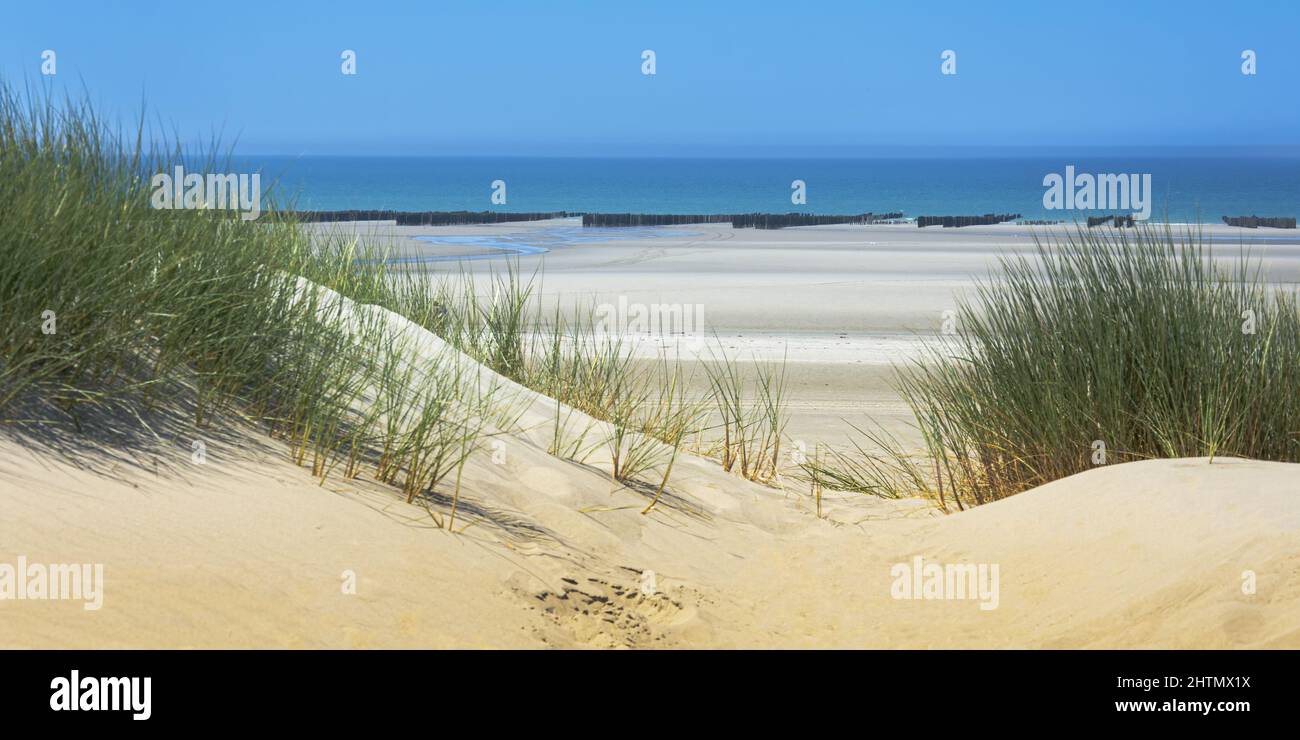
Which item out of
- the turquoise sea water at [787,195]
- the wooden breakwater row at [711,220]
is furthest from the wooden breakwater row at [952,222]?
the turquoise sea water at [787,195]

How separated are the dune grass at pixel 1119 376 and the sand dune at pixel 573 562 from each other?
1.79ft

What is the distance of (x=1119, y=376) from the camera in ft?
19.3

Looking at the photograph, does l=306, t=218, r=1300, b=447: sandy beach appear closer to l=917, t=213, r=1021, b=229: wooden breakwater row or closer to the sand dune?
l=917, t=213, r=1021, b=229: wooden breakwater row

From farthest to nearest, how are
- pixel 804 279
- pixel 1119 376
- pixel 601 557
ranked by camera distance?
1. pixel 804 279
2. pixel 1119 376
3. pixel 601 557

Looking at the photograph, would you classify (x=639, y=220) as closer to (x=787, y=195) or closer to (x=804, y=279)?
(x=804, y=279)

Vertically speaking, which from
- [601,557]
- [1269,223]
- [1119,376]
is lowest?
[601,557]

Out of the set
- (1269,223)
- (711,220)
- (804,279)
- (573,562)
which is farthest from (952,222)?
(573,562)

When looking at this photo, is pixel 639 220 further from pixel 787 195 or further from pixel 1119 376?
pixel 787 195

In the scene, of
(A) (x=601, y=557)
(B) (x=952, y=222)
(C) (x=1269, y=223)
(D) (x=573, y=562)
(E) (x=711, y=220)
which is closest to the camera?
(D) (x=573, y=562)

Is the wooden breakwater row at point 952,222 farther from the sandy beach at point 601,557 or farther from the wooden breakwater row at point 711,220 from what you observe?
the sandy beach at point 601,557

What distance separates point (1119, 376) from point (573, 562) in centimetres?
297

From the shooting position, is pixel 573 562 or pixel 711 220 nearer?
pixel 573 562

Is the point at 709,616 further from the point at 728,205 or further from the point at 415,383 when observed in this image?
the point at 728,205

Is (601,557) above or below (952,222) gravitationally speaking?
below
